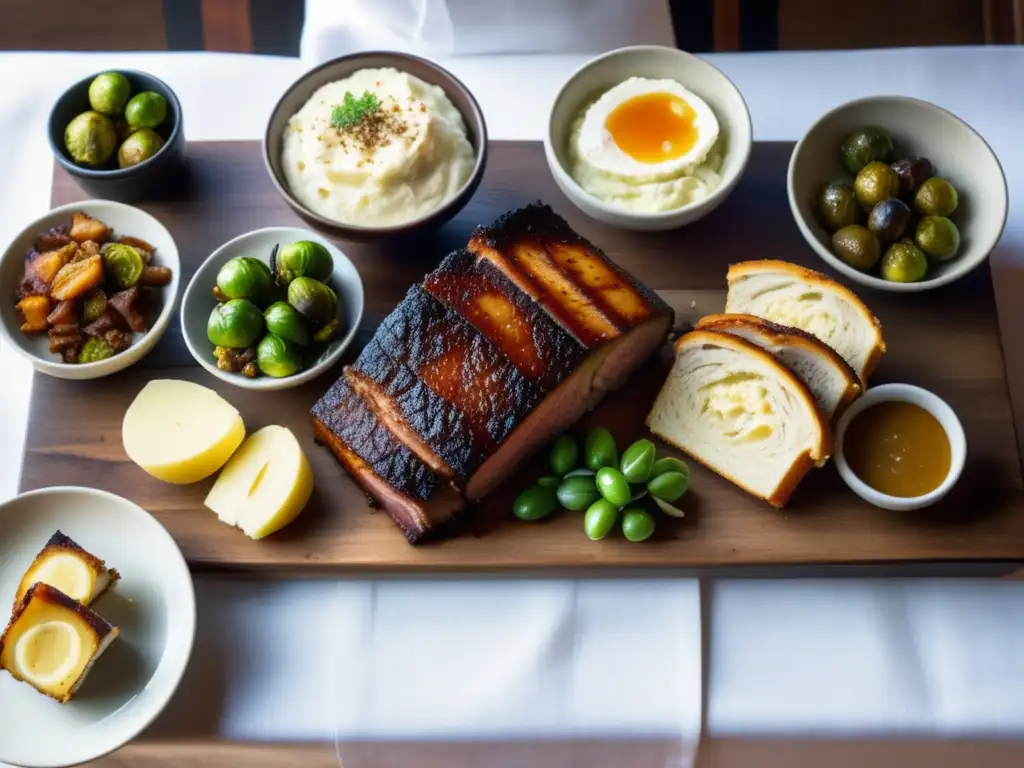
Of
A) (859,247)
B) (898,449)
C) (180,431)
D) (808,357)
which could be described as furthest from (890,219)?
(180,431)

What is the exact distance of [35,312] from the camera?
3.07 meters

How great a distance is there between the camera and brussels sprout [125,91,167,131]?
3.31m

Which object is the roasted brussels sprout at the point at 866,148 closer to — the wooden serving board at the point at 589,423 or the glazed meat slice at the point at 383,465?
the wooden serving board at the point at 589,423

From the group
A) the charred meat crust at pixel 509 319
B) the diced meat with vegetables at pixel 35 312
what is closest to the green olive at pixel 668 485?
the charred meat crust at pixel 509 319

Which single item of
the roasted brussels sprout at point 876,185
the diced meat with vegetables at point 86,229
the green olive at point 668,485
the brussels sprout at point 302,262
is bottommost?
the green olive at point 668,485

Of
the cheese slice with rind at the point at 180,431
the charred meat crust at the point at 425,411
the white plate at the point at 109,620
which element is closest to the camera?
the white plate at the point at 109,620

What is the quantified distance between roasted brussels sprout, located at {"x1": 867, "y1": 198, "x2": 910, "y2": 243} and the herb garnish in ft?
5.30

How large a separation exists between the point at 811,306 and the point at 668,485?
2.41 ft

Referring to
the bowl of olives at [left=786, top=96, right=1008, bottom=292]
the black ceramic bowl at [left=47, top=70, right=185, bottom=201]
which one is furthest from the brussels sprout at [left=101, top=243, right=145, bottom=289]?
the bowl of olives at [left=786, top=96, right=1008, bottom=292]

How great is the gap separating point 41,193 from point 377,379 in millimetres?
1695

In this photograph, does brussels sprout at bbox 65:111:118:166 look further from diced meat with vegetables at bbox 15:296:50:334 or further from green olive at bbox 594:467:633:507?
green olive at bbox 594:467:633:507

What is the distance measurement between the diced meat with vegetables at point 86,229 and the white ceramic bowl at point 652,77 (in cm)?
146

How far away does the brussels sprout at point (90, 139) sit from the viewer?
10.7 feet

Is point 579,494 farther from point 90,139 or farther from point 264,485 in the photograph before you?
point 90,139
